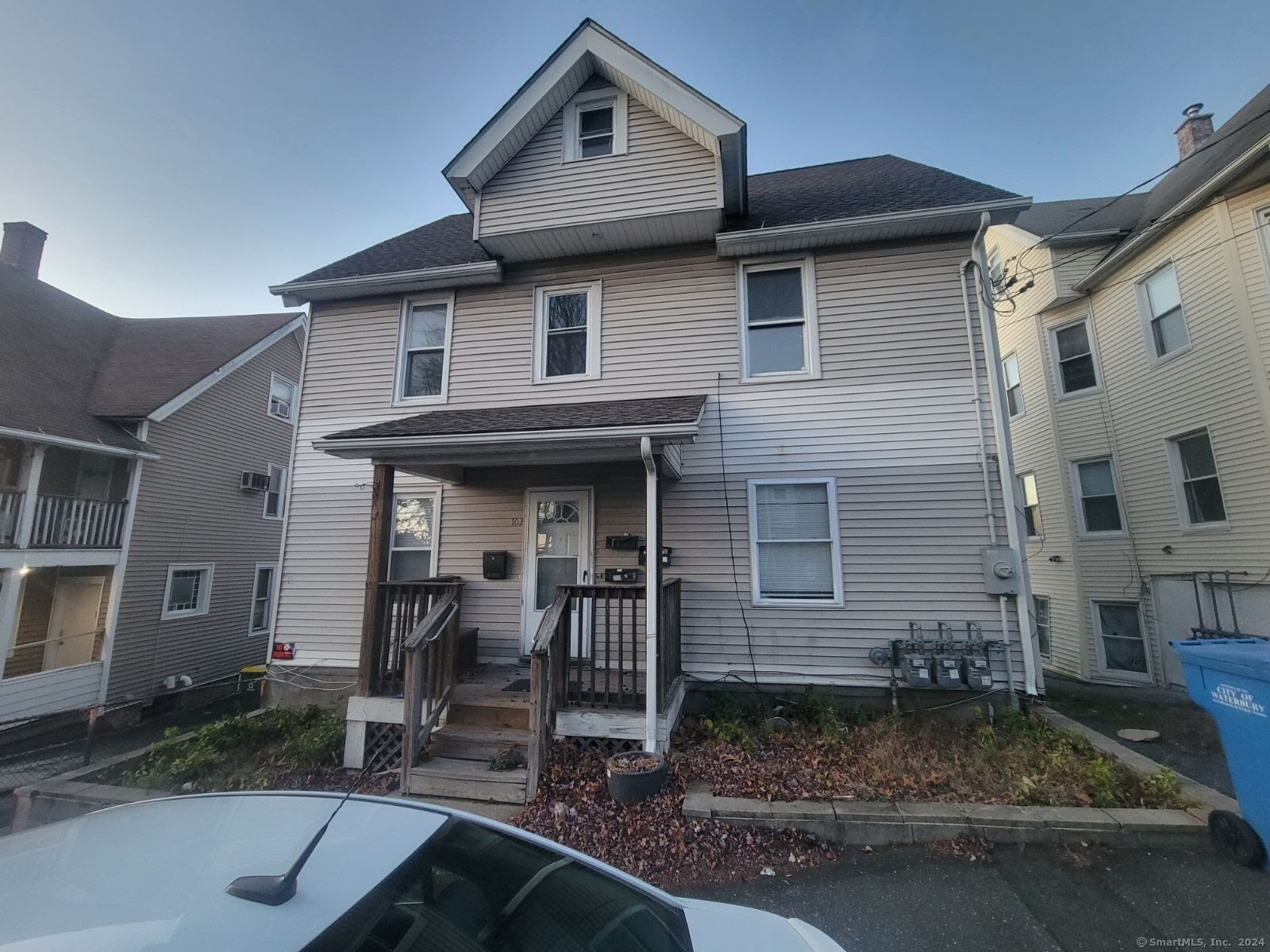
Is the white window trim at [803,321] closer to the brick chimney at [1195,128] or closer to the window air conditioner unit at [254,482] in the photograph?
the brick chimney at [1195,128]

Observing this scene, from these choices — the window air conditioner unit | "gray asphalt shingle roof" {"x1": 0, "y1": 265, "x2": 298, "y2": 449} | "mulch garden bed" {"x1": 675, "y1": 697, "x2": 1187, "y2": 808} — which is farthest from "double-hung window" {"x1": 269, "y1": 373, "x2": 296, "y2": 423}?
"mulch garden bed" {"x1": 675, "y1": 697, "x2": 1187, "y2": 808}

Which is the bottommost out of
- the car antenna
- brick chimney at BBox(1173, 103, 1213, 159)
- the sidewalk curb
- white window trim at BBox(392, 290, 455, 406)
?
the sidewalk curb

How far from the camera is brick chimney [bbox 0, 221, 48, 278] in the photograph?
12.4 metres

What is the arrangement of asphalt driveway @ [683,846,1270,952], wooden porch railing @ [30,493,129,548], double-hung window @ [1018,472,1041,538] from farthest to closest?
double-hung window @ [1018,472,1041,538] → wooden porch railing @ [30,493,129,548] → asphalt driveway @ [683,846,1270,952]

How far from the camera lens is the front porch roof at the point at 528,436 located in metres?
5.11

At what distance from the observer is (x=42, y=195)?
10.9 meters

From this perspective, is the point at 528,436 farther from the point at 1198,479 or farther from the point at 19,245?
the point at 19,245

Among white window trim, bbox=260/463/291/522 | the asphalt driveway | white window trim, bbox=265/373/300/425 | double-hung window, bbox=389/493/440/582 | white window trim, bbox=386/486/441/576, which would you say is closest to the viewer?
the asphalt driveway

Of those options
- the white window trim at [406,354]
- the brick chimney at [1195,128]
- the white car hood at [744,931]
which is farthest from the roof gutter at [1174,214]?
the white window trim at [406,354]

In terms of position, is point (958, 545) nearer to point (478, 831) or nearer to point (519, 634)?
point (519, 634)

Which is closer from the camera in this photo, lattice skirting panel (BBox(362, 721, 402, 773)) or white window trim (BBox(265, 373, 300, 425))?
lattice skirting panel (BBox(362, 721, 402, 773))

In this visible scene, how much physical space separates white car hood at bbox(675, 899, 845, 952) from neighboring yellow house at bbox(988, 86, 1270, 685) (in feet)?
21.0

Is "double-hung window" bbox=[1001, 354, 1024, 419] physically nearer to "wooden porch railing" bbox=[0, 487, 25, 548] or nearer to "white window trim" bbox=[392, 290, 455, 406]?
"white window trim" bbox=[392, 290, 455, 406]

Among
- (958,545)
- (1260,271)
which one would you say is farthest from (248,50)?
(1260,271)
